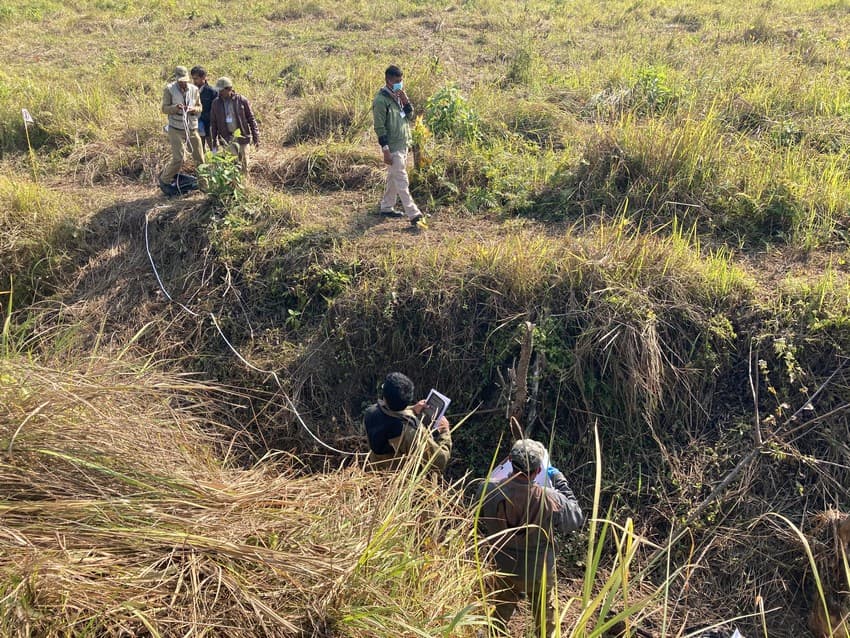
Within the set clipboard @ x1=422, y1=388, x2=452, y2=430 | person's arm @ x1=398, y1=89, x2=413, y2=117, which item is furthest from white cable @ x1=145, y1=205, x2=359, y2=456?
person's arm @ x1=398, y1=89, x2=413, y2=117

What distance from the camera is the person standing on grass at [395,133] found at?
5.52 metres

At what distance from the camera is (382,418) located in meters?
3.76

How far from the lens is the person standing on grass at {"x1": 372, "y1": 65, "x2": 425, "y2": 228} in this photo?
552cm

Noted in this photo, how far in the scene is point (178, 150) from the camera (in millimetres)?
6512

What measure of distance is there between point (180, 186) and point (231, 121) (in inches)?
39.8

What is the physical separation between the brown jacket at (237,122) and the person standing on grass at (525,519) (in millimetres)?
4675

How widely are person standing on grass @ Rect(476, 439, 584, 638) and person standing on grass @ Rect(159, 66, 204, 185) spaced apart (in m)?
5.00

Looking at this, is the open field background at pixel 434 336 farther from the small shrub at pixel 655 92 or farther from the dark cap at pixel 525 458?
the dark cap at pixel 525 458

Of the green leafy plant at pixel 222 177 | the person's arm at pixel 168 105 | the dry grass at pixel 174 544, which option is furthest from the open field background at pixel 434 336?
the person's arm at pixel 168 105

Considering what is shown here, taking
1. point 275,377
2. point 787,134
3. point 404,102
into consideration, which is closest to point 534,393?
point 275,377

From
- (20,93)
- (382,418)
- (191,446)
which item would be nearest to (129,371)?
(191,446)

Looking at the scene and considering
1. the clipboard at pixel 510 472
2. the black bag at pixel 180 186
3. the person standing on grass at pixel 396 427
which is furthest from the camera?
the black bag at pixel 180 186

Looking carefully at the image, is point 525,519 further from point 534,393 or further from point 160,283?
point 160,283

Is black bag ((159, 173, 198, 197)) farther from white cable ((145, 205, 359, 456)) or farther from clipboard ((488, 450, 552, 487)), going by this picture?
clipboard ((488, 450, 552, 487))
